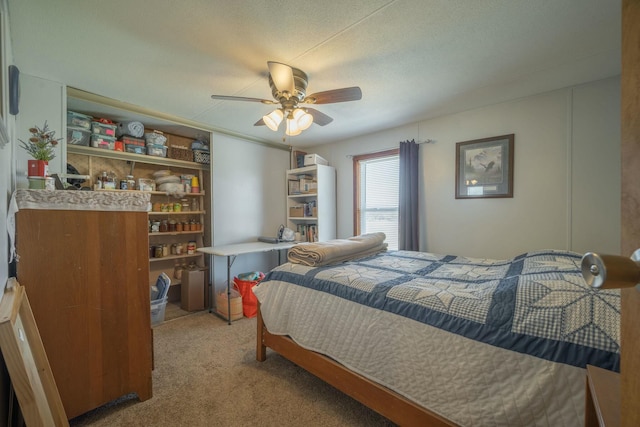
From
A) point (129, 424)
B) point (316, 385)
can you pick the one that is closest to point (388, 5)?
point (316, 385)

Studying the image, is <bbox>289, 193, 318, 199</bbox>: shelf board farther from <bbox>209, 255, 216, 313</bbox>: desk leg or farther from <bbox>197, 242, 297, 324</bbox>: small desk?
<bbox>209, 255, 216, 313</bbox>: desk leg

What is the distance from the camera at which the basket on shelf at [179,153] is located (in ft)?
10.8

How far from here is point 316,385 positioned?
1813mm

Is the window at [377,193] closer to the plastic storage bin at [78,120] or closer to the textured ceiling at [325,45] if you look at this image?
the textured ceiling at [325,45]

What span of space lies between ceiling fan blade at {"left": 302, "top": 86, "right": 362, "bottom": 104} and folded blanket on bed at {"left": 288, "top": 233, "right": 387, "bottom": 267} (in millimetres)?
1120

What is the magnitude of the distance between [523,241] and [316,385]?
91.6 inches

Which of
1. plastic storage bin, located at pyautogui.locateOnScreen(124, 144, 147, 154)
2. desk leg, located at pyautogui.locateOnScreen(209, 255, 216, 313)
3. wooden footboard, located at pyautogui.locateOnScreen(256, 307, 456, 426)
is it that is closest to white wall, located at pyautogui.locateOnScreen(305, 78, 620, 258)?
wooden footboard, located at pyautogui.locateOnScreen(256, 307, 456, 426)

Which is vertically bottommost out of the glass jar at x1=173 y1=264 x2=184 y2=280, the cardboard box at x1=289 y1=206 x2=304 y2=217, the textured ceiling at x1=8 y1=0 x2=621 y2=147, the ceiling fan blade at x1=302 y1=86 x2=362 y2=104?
the glass jar at x1=173 y1=264 x2=184 y2=280

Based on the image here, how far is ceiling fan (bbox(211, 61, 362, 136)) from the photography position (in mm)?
1804

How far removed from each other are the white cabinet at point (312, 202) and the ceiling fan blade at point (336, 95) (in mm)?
1845

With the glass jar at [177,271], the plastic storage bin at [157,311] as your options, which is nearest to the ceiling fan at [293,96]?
the plastic storage bin at [157,311]

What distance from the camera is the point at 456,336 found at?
1161mm

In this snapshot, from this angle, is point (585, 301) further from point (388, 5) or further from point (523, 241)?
point (523, 241)

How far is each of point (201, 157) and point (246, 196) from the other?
78 centimetres
